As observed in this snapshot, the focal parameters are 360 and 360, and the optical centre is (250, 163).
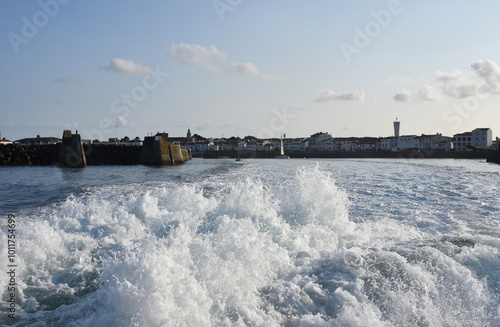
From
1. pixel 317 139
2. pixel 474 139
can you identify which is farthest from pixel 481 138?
pixel 317 139

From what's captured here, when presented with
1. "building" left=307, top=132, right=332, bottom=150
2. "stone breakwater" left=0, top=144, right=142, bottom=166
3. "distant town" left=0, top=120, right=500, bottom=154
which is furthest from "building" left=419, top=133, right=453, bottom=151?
"stone breakwater" left=0, top=144, right=142, bottom=166

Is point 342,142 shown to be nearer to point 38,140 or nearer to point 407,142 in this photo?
point 407,142

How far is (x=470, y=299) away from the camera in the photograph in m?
5.01

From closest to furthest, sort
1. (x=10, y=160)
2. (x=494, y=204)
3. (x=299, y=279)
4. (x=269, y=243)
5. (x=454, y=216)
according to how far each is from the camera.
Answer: (x=299, y=279) → (x=269, y=243) → (x=454, y=216) → (x=494, y=204) → (x=10, y=160)

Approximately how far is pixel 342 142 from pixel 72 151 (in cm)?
11372

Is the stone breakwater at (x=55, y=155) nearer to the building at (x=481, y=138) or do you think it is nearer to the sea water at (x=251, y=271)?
the sea water at (x=251, y=271)

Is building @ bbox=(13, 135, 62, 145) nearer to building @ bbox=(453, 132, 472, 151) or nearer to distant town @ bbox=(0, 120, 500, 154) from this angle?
distant town @ bbox=(0, 120, 500, 154)

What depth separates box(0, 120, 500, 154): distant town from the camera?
365 ft

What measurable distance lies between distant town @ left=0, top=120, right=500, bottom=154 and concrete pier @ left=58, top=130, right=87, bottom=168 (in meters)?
58.6

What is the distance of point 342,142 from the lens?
464ft

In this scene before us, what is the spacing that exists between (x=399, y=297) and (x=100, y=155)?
5247 centimetres

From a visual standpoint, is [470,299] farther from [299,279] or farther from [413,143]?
[413,143]

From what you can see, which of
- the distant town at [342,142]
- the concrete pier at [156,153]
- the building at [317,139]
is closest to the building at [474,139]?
the distant town at [342,142]

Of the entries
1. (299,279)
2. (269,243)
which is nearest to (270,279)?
(299,279)
